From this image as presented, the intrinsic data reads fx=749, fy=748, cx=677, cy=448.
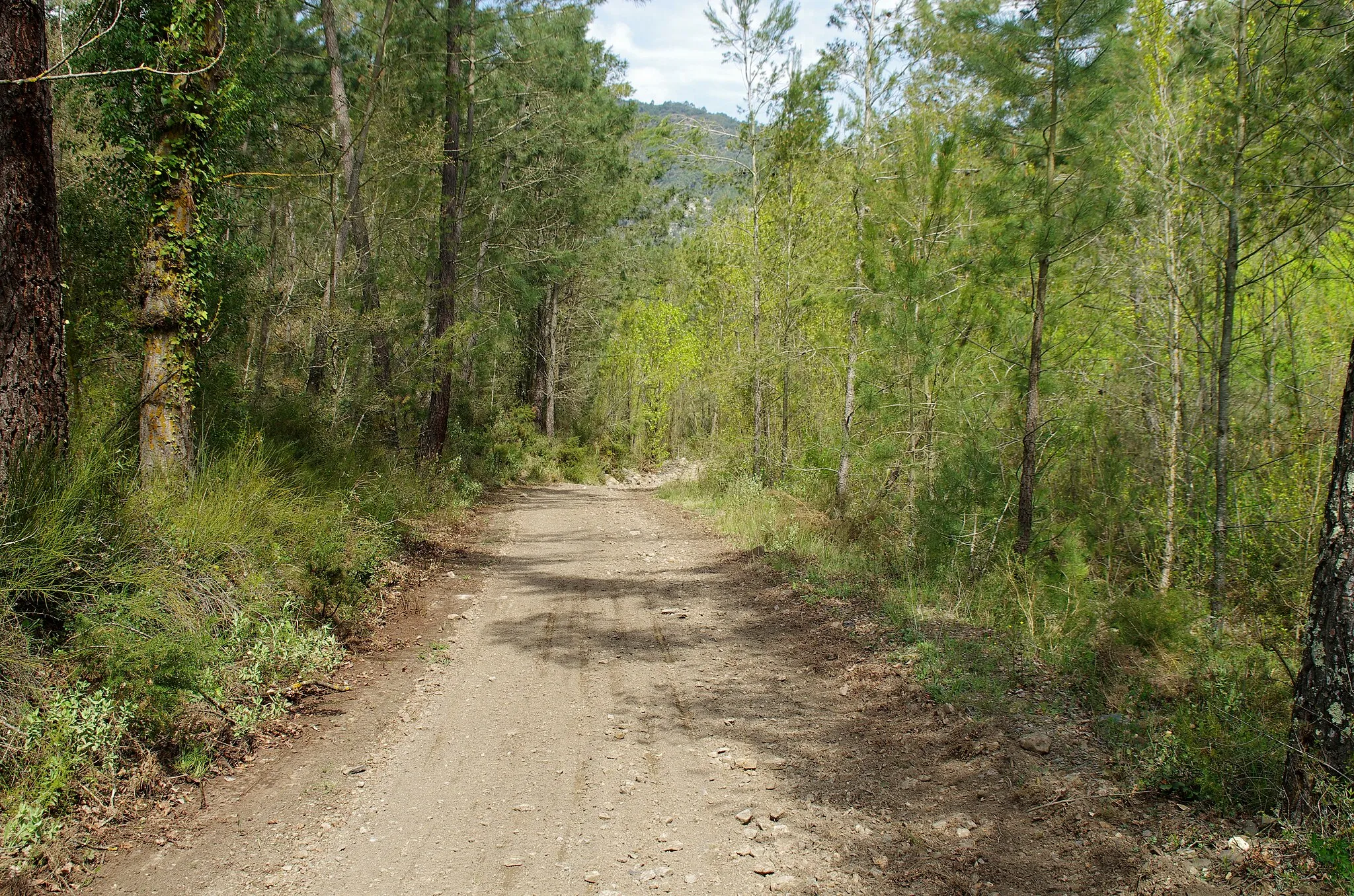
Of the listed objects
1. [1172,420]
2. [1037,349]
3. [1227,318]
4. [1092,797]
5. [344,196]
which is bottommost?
[1092,797]

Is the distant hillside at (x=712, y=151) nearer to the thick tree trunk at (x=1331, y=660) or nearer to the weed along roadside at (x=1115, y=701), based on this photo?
the weed along roadside at (x=1115, y=701)

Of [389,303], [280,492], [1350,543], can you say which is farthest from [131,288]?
[1350,543]

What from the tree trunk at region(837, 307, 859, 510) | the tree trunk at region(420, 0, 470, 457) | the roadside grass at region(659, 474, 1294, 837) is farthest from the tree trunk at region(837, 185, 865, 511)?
the tree trunk at region(420, 0, 470, 457)

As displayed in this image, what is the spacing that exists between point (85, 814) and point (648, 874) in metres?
2.73

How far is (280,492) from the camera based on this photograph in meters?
7.07

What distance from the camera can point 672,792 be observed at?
14.0ft

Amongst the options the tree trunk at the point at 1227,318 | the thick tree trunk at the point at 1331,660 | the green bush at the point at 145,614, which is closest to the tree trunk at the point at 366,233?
the green bush at the point at 145,614

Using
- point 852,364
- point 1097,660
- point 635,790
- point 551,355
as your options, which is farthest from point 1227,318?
point 551,355

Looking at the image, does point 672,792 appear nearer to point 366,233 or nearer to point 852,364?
point 852,364

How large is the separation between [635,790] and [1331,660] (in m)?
3.32

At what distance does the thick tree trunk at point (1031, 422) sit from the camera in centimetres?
721

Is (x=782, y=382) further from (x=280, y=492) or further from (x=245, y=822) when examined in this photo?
(x=245, y=822)

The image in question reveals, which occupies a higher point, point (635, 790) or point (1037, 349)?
point (1037, 349)

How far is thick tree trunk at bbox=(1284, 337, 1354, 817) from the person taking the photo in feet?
9.70
